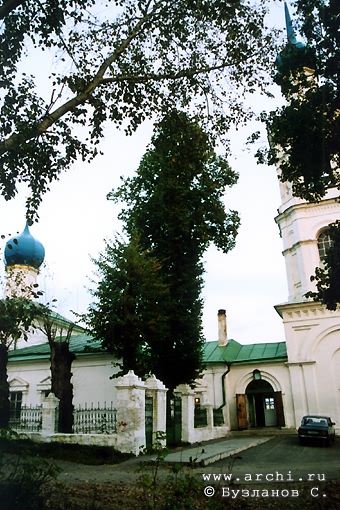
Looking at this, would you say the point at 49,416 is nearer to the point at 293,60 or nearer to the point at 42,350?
the point at 42,350

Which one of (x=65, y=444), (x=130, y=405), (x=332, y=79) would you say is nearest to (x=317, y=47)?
(x=332, y=79)

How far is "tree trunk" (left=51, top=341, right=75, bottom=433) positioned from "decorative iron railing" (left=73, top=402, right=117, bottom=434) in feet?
5.27

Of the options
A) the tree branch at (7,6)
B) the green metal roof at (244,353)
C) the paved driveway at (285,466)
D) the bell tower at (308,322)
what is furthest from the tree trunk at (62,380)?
the tree branch at (7,6)

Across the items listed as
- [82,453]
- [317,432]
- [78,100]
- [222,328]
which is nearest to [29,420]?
[82,453]

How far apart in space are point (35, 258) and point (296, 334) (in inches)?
651

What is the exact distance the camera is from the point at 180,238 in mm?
18969

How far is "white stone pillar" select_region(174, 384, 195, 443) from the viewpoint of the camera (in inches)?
657

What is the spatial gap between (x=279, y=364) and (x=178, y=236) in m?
11.0

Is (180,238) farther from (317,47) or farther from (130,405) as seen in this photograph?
(317,47)

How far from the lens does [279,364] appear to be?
2505 centimetres

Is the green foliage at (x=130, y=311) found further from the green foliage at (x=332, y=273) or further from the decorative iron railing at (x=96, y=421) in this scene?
the green foliage at (x=332, y=273)

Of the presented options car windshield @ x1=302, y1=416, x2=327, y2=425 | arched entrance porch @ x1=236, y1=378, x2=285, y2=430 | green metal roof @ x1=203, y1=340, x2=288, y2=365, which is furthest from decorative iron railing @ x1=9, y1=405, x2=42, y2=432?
arched entrance porch @ x1=236, y1=378, x2=285, y2=430

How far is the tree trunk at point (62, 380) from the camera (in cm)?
1642

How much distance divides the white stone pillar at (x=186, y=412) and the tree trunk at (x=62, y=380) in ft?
13.5
